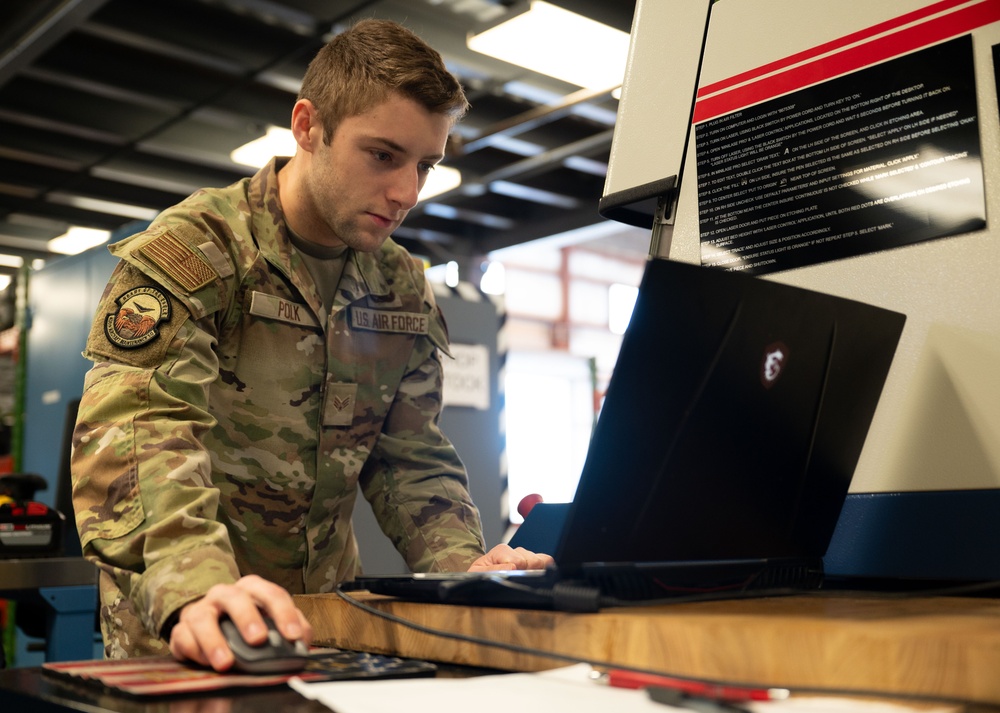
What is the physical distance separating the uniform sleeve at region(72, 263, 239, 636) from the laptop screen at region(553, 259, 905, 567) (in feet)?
1.15

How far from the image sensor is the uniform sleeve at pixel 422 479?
54.9 inches

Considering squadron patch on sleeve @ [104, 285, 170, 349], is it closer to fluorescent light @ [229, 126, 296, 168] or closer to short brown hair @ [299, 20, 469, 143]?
short brown hair @ [299, 20, 469, 143]

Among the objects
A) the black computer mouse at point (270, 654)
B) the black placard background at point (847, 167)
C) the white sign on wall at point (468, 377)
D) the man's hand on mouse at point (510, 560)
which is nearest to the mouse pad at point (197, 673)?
the black computer mouse at point (270, 654)

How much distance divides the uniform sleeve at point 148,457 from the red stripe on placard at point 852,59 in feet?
2.39

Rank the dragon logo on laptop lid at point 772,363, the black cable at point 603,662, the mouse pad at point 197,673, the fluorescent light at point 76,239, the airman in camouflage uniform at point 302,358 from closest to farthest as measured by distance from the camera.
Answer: the black cable at point 603,662 → the mouse pad at point 197,673 → the dragon logo on laptop lid at point 772,363 → the airman in camouflage uniform at point 302,358 → the fluorescent light at point 76,239

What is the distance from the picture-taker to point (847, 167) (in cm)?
113

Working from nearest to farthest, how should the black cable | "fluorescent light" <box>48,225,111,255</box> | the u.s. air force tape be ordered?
the black cable
the u.s. air force tape
"fluorescent light" <box>48,225,111,255</box>

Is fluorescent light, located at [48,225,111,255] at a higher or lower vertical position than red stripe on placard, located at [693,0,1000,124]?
higher

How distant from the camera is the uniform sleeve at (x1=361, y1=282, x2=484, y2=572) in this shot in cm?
140

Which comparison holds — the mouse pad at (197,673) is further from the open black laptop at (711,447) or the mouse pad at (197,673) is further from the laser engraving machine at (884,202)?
the laser engraving machine at (884,202)

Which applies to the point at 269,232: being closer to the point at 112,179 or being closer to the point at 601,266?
the point at 112,179

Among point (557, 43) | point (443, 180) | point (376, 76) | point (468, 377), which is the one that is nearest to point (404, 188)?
point (376, 76)

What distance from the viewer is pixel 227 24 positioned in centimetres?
502

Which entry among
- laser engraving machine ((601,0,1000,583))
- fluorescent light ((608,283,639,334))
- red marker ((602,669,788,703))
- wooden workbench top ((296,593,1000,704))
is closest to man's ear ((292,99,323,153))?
laser engraving machine ((601,0,1000,583))
